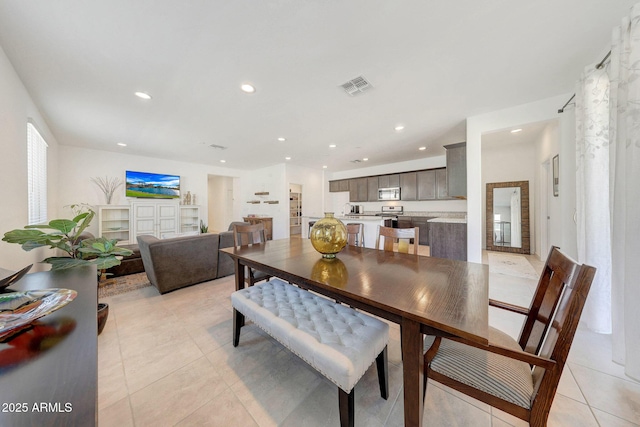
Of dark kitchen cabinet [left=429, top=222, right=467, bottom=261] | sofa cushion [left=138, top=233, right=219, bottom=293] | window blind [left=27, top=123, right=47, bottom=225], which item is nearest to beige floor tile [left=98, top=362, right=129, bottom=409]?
sofa cushion [left=138, top=233, right=219, bottom=293]

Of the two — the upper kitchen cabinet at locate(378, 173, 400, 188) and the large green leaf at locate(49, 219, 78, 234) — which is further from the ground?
the upper kitchen cabinet at locate(378, 173, 400, 188)

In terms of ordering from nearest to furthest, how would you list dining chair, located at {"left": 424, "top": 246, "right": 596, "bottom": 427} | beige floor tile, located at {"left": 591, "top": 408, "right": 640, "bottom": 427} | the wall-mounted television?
dining chair, located at {"left": 424, "top": 246, "right": 596, "bottom": 427}
beige floor tile, located at {"left": 591, "top": 408, "right": 640, "bottom": 427}
the wall-mounted television

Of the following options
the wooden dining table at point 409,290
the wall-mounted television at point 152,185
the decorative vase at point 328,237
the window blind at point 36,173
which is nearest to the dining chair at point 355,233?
the wooden dining table at point 409,290

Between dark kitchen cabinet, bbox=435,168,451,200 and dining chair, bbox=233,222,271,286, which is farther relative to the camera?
dark kitchen cabinet, bbox=435,168,451,200

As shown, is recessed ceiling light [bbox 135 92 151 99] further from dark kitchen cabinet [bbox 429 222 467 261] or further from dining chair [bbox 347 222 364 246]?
dark kitchen cabinet [bbox 429 222 467 261]

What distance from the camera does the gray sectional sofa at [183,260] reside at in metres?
2.64

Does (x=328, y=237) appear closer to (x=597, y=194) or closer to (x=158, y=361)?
(x=158, y=361)

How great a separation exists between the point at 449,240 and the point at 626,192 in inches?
93.1

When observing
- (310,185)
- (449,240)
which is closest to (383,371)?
(449,240)

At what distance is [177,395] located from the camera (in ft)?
4.40

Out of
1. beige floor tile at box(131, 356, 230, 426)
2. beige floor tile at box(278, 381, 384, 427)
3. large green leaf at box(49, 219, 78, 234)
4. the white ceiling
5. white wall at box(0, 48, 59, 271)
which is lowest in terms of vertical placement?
beige floor tile at box(278, 381, 384, 427)

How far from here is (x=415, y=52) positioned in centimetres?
188

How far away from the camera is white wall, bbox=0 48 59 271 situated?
1.82 m

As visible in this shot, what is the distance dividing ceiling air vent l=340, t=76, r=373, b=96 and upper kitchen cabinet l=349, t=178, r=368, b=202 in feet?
15.3
